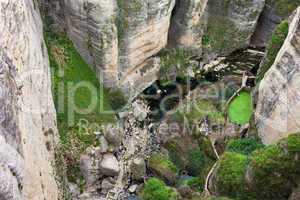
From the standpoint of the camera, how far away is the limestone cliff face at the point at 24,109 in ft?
54.9

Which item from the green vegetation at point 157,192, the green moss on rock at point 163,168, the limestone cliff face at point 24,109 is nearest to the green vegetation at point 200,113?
the green moss on rock at point 163,168

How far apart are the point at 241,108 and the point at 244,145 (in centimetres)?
451

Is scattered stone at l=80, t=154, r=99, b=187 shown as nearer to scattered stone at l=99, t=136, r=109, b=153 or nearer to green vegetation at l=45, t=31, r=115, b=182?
green vegetation at l=45, t=31, r=115, b=182

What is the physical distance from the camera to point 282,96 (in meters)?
22.0

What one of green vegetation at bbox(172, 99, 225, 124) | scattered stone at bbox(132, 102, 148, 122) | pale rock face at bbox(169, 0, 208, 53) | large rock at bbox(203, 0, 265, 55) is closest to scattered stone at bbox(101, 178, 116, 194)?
scattered stone at bbox(132, 102, 148, 122)

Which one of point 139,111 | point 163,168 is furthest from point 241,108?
point 139,111

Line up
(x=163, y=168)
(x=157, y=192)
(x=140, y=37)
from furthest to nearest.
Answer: (x=140, y=37)
(x=163, y=168)
(x=157, y=192)

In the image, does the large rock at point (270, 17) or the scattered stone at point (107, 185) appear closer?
the scattered stone at point (107, 185)

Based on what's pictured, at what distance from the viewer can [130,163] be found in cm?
2709

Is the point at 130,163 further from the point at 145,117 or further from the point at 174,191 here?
the point at 174,191

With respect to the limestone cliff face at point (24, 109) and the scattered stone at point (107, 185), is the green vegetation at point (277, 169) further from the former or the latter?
the scattered stone at point (107, 185)

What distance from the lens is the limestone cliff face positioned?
1672 cm

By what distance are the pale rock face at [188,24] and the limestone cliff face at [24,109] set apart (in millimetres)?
8041

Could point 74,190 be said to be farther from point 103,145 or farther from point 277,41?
point 277,41
